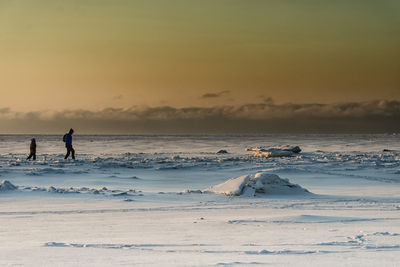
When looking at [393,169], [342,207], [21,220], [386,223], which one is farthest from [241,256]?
[393,169]

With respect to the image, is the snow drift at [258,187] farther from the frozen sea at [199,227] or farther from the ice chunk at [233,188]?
the frozen sea at [199,227]

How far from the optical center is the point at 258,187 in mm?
12828

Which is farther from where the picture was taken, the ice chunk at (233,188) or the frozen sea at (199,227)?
the ice chunk at (233,188)

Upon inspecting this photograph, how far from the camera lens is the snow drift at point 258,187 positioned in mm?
12727

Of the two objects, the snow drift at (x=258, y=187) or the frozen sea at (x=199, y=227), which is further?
the snow drift at (x=258, y=187)

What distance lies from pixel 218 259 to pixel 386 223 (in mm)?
3798

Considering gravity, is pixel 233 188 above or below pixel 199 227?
above

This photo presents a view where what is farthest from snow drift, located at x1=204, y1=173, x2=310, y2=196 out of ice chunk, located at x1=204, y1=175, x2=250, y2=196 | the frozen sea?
the frozen sea

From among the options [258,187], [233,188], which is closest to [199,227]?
[233,188]

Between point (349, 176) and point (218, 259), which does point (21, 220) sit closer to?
point (218, 259)

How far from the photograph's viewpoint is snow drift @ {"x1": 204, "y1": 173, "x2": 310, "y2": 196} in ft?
41.8

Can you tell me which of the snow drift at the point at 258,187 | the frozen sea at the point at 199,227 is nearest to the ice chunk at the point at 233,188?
the snow drift at the point at 258,187

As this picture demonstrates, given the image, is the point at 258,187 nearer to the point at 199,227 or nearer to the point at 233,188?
the point at 233,188

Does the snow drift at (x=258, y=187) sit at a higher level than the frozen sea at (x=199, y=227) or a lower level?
higher
